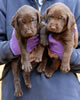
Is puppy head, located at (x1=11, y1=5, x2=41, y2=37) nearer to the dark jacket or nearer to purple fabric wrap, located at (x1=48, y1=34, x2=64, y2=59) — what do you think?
purple fabric wrap, located at (x1=48, y1=34, x2=64, y2=59)

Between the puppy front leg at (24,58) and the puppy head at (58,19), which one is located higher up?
the puppy head at (58,19)

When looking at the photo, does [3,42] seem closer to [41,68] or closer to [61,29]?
[41,68]

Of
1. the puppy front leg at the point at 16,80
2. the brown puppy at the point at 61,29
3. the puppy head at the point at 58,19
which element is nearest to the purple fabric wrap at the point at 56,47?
the brown puppy at the point at 61,29

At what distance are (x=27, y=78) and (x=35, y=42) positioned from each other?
0.27m

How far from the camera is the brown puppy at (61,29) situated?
1453 millimetres

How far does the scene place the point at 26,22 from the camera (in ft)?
4.81

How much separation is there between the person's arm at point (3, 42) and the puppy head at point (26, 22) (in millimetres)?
251

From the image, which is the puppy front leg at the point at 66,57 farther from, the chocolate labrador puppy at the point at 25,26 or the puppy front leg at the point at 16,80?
the puppy front leg at the point at 16,80

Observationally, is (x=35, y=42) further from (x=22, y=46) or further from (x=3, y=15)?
(x=3, y=15)

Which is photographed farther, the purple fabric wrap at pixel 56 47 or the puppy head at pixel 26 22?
the purple fabric wrap at pixel 56 47

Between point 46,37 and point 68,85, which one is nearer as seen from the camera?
point 46,37

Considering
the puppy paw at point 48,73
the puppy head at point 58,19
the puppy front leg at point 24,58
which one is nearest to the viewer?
the puppy head at point 58,19

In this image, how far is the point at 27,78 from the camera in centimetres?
162

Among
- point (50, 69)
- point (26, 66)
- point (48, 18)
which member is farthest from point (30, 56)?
Result: point (48, 18)
